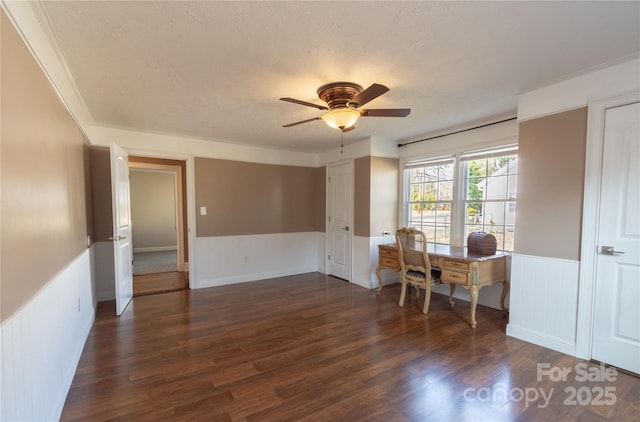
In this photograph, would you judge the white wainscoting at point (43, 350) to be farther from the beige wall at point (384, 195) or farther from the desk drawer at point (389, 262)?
the beige wall at point (384, 195)

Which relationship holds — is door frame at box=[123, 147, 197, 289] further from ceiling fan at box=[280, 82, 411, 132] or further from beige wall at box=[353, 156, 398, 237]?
ceiling fan at box=[280, 82, 411, 132]

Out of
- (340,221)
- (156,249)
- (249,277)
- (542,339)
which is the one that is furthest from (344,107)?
(156,249)

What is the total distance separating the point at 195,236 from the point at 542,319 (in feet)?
14.6

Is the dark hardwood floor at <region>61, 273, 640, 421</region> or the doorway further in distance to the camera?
the doorway

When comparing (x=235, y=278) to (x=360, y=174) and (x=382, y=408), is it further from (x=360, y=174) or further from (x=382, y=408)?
(x=382, y=408)

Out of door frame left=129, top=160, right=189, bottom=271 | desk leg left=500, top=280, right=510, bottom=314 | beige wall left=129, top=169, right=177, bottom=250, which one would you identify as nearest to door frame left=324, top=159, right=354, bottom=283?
desk leg left=500, top=280, right=510, bottom=314

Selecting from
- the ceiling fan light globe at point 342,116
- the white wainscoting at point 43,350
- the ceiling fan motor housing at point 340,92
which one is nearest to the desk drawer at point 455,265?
the ceiling fan light globe at point 342,116

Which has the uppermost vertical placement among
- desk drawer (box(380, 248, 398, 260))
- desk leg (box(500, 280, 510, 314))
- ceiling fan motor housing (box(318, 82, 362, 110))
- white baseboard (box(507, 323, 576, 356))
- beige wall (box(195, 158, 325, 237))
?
ceiling fan motor housing (box(318, 82, 362, 110))

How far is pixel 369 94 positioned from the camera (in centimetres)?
209

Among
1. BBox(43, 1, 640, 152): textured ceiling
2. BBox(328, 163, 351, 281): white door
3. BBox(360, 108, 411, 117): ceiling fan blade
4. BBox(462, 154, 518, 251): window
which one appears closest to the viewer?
BBox(43, 1, 640, 152): textured ceiling

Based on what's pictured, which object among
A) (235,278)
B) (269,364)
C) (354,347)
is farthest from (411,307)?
(235,278)

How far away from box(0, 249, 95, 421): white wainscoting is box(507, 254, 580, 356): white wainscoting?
142 inches

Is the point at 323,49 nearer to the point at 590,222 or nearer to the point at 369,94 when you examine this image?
the point at 369,94

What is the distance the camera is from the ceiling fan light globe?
7.88 feet
